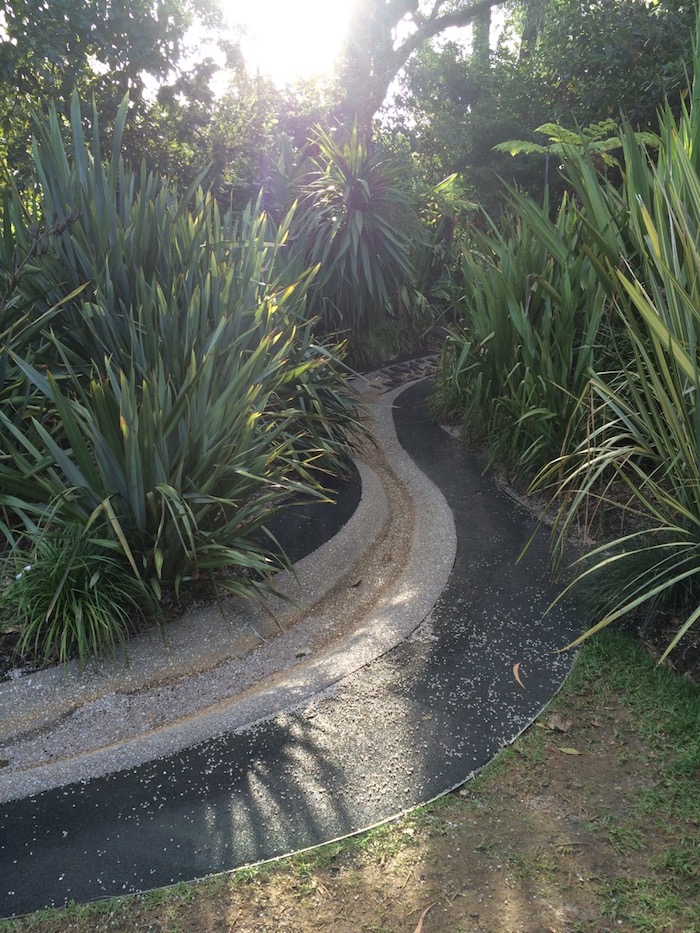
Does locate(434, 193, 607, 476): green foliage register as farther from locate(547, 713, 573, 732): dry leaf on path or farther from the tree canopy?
the tree canopy

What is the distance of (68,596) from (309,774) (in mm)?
1443

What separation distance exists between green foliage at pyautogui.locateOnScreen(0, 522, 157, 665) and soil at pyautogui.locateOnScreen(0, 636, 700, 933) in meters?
1.42

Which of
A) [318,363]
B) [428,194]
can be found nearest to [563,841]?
[318,363]

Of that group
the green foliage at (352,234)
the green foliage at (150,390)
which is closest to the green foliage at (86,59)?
the green foliage at (352,234)

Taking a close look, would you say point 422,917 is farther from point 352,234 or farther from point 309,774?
point 352,234

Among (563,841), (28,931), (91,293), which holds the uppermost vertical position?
(91,293)

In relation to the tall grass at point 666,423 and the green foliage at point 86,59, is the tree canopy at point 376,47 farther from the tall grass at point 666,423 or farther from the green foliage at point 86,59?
the tall grass at point 666,423

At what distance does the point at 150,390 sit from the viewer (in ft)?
13.2

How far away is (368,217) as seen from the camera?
9.34 meters

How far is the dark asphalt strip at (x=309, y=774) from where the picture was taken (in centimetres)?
241

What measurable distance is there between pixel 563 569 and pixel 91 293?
3.34 meters

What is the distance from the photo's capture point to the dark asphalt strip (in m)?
2.41

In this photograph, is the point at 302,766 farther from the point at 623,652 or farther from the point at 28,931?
the point at 623,652

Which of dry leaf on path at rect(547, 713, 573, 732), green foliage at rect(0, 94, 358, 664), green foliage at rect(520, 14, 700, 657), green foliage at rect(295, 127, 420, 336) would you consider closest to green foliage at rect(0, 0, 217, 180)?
green foliage at rect(295, 127, 420, 336)
